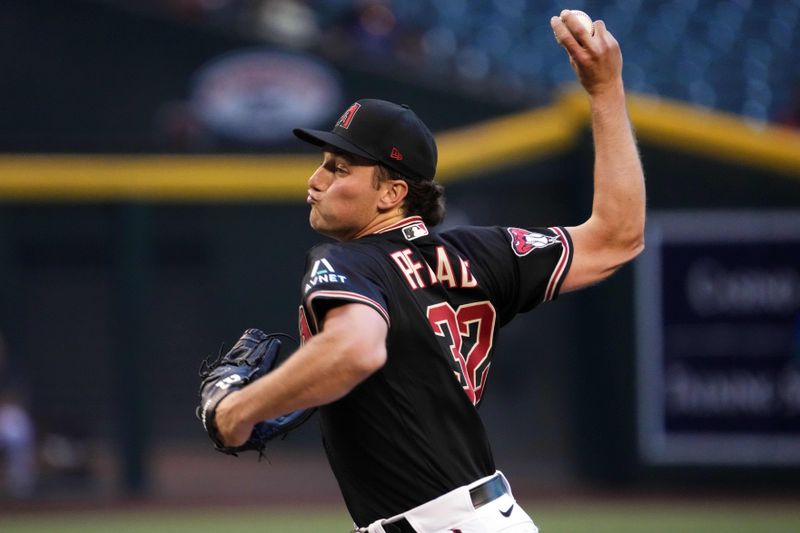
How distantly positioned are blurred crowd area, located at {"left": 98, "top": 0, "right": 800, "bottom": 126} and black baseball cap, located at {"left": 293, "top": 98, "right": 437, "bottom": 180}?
9.59 metres

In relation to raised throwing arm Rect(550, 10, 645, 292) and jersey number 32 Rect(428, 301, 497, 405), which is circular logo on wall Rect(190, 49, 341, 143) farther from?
jersey number 32 Rect(428, 301, 497, 405)

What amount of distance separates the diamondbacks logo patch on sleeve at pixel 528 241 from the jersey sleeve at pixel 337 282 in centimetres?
45

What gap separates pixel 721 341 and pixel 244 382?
6.79 meters

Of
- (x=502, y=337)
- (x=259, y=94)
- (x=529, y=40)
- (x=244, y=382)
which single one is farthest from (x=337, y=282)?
(x=529, y=40)

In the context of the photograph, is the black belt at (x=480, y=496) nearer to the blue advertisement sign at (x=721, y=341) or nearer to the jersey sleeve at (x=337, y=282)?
the jersey sleeve at (x=337, y=282)

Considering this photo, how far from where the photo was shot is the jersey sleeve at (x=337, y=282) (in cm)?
224

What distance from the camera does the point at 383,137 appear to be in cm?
255

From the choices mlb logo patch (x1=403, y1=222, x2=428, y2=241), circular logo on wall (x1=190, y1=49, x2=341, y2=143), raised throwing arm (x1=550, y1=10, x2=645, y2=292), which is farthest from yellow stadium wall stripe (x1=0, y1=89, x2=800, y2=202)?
mlb logo patch (x1=403, y1=222, x2=428, y2=241)

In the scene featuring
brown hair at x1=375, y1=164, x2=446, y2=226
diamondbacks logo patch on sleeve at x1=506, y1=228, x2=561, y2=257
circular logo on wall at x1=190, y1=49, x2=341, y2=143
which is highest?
circular logo on wall at x1=190, y1=49, x2=341, y2=143

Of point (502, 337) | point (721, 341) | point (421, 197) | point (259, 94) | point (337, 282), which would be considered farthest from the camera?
point (259, 94)

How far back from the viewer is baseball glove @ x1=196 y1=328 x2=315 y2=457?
2.33 m

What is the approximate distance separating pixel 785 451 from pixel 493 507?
6.59 metres

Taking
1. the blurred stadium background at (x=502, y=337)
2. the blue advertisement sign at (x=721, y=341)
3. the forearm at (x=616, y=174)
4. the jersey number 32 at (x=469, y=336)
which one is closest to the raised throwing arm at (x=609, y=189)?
the forearm at (x=616, y=174)

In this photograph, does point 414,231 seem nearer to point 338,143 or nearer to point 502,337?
point 338,143
